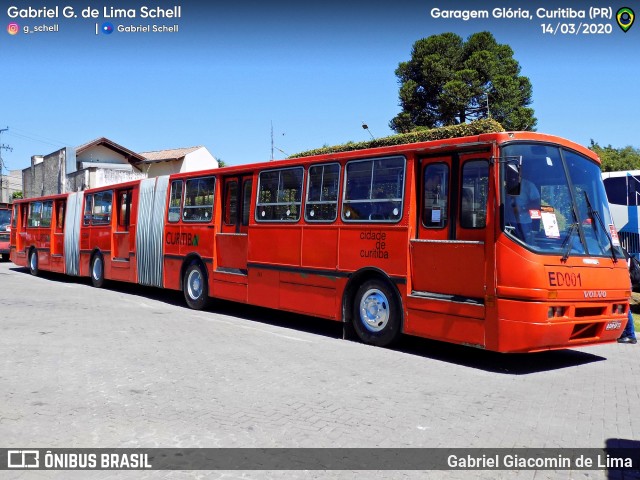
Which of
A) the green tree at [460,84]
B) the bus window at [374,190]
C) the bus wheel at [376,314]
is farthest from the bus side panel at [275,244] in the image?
the green tree at [460,84]

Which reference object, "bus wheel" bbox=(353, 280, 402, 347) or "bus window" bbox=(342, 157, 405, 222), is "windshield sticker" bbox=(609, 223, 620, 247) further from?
"bus wheel" bbox=(353, 280, 402, 347)

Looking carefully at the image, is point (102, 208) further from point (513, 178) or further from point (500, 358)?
point (513, 178)

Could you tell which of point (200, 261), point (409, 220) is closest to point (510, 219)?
point (409, 220)

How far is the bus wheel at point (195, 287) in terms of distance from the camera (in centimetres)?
1238

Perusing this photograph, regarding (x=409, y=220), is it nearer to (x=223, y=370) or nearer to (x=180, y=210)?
(x=223, y=370)

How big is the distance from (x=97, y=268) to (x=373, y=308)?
446 inches

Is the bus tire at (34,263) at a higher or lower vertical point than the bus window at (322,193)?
lower

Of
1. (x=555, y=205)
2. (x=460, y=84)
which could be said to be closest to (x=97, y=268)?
(x=555, y=205)

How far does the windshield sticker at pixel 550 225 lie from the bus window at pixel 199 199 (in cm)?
715

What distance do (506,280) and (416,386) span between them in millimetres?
1682

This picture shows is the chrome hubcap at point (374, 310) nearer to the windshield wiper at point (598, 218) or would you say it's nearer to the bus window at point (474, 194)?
the bus window at point (474, 194)

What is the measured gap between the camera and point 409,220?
26.8 feet

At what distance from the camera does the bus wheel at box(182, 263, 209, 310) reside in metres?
12.4

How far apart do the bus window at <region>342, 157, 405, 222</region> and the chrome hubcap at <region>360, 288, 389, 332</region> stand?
1.13 meters
